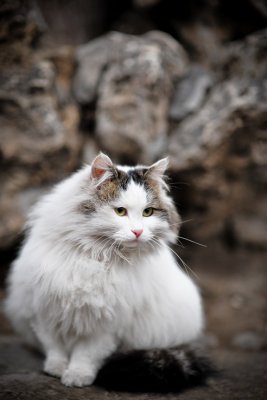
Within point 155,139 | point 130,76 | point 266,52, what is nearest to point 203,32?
point 266,52

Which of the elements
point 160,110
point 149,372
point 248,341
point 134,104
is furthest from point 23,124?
point 248,341

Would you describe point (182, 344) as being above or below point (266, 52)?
below

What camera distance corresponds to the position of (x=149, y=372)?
2.29 metres

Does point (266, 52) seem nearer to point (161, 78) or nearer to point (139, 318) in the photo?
point (161, 78)

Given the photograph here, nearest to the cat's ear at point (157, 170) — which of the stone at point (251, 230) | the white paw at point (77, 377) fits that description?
the white paw at point (77, 377)

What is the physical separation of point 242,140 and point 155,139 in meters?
0.87

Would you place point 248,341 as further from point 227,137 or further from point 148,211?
point 148,211

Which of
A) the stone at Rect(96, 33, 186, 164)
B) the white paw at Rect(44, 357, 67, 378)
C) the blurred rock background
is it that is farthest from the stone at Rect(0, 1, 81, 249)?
the white paw at Rect(44, 357, 67, 378)

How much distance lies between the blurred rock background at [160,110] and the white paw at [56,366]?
1539mm

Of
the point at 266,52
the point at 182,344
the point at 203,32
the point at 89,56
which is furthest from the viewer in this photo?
the point at 203,32

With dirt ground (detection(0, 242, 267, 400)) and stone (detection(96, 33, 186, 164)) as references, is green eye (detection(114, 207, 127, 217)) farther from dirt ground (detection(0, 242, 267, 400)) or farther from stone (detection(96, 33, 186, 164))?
stone (detection(96, 33, 186, 164))

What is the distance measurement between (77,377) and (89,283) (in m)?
0.56

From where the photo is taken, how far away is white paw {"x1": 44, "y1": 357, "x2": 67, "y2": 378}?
2381 mm

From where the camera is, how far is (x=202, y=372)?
2496mm
